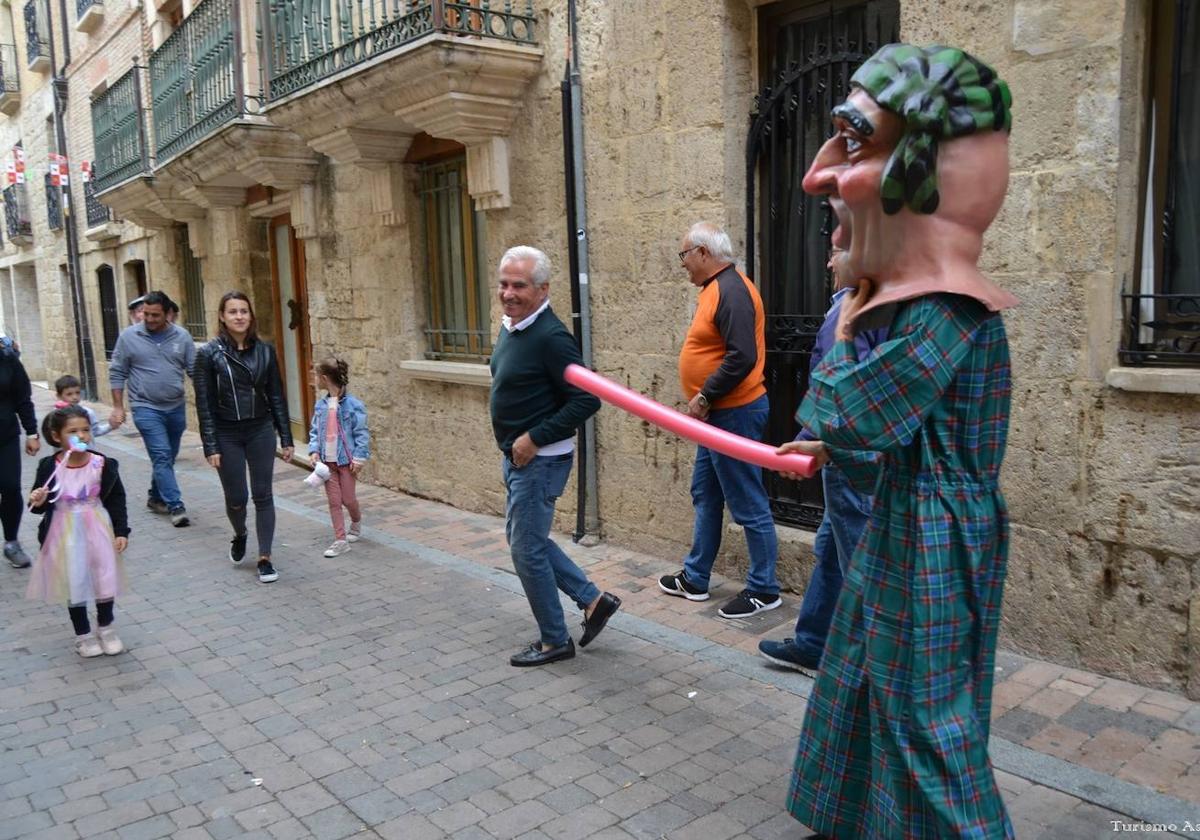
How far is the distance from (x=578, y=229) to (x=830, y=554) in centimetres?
297

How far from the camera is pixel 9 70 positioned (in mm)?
20938

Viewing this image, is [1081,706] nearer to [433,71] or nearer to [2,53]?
[433,71]

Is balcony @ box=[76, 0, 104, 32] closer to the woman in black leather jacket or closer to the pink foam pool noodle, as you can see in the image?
the woman in black leather jacket

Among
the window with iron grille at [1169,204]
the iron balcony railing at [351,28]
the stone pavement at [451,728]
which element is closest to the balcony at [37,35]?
the iron balcony railing at [351,28]

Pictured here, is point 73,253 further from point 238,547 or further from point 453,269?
point 238,547

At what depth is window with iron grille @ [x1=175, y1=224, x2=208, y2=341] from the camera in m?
13.9

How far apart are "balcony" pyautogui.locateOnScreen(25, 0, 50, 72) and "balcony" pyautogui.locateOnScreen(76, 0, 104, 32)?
2366 mm

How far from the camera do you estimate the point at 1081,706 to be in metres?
3.52

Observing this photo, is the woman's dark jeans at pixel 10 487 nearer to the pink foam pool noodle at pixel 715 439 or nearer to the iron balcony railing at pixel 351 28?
the iron balcony railing at pixel 351 28

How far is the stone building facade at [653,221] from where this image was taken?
360cm

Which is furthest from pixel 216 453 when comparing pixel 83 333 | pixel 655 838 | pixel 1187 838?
pixel 83 333

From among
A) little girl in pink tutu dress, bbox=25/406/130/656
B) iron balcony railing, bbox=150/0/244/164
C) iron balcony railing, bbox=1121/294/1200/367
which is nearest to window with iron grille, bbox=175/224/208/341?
iron balcony railing, bbox=150/0/244/164

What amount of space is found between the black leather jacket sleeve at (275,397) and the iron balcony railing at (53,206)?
52.1 ft

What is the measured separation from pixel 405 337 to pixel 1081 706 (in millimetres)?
6056
